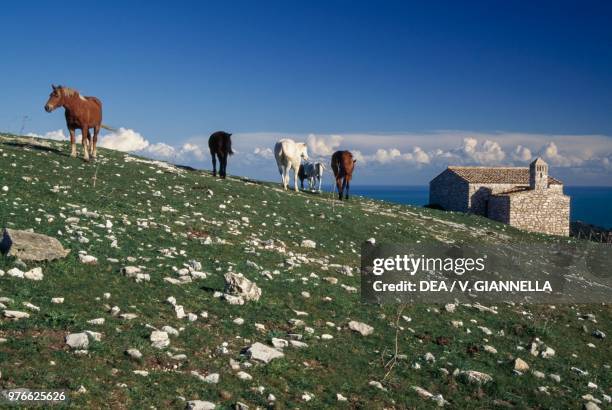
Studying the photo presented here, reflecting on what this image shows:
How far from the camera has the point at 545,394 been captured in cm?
1043

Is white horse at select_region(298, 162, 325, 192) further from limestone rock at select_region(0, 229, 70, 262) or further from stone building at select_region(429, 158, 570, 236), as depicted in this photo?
limestone rock at select_region(0, 229, 70, 262)

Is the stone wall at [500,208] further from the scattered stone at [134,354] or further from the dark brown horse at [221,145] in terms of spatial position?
the scattered stone at [134,354]

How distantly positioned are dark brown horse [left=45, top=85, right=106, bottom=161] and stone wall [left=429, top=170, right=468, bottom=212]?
52247 millimetres

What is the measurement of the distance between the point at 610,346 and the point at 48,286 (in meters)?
15.2

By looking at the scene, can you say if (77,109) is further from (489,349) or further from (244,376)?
(489,349)

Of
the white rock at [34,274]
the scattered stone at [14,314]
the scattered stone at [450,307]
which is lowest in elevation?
the scattered stone at [450,307]

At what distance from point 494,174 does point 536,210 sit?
33.6ft

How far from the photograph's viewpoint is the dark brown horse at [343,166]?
38000 millimetres

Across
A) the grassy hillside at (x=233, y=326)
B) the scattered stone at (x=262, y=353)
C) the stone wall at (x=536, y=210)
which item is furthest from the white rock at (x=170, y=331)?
the stone wall at (x=536, y=210)

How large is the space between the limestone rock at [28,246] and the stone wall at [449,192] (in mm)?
62872

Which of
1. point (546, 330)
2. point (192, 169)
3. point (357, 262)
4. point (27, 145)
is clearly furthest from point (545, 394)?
point (192, 169)

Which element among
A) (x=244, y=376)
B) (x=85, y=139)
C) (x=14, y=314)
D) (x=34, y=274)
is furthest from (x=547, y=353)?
(x=85, y=139)

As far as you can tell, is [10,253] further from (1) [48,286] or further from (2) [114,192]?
(2) [114,192]

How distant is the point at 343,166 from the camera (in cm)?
3812
